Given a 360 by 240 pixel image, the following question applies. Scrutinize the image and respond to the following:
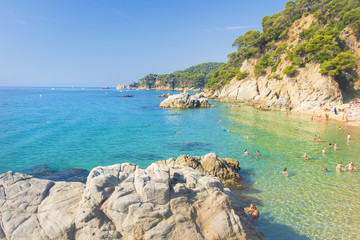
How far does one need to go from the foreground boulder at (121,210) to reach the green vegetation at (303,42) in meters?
49.8

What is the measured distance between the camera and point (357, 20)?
157 ft

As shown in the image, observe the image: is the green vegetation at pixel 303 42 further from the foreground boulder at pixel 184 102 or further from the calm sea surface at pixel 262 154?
the foreground boulder at pixel 184 102

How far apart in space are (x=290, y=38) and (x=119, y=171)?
73960 mm

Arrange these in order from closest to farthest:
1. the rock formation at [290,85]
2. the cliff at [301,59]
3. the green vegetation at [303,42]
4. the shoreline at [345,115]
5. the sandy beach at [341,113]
Result: the shoreline at [345,115] < the sandy beach at [341,113] < the rock formation at [290,85] < the cliff at [301,59] < the green vegetation at [303,42]

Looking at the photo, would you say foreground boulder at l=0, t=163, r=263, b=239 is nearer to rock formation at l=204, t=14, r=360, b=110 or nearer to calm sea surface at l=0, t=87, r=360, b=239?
calm sea surface at l=0, t=87, r=360, b=239

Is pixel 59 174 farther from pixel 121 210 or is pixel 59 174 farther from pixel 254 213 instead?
pixel 254 213

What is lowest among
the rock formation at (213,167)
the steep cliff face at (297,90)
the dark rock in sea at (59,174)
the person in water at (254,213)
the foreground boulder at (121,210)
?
the dark rock in sea at (59,174)

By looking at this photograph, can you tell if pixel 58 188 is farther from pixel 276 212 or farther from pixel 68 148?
pixel 68 148

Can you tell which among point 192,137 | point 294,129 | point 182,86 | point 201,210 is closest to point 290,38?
point 294,129

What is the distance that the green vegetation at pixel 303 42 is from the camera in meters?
47.5

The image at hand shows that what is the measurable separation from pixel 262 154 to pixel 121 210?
17.3 metres

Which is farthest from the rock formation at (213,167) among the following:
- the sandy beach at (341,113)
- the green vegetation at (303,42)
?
the green vegetation at (303,42)

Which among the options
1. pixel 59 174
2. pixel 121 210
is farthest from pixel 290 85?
pixel 121 210

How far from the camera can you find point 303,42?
196ft
